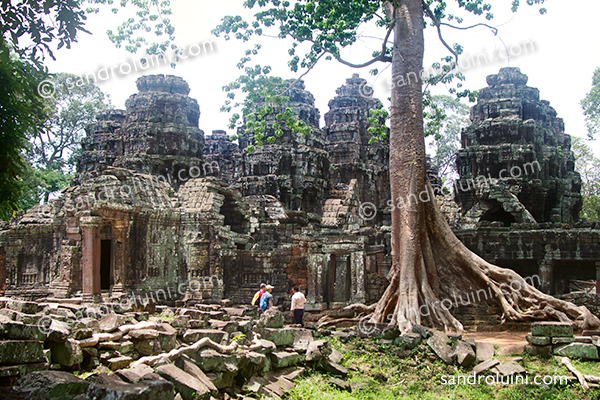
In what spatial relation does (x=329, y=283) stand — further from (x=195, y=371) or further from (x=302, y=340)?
(x=195, y=371)

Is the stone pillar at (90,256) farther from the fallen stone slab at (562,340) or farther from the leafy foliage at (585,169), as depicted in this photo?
the leafy foliage at (585,169)

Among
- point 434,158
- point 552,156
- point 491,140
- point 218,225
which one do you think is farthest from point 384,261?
point 434,158

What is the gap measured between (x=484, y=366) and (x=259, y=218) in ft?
36.7

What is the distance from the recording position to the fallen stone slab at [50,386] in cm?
418

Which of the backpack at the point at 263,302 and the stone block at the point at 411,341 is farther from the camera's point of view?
the backpack at the point at 263,302

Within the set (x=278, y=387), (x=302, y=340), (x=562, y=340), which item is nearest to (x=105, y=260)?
(x=302, y=340)

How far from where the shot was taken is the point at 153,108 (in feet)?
75.1

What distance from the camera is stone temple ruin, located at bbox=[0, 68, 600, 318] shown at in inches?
544

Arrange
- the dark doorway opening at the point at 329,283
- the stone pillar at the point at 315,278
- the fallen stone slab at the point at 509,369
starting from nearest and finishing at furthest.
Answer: the fallen stone slab at the point at 509,369 → the stone pillar at the point at 315,278 → the dark doorway opening at the point at 329,283

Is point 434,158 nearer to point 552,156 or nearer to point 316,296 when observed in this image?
point 552,156

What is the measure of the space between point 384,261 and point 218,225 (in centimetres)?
532

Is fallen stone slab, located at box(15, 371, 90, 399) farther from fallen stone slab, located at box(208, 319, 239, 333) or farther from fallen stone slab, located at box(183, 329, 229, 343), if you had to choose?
fallen stone slab, located at box(208, 319, 239, 333)

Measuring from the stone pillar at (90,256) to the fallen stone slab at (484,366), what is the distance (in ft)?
30.1

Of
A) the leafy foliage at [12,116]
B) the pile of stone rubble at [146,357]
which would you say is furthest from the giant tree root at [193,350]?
the leafy foliage at [12,116]
